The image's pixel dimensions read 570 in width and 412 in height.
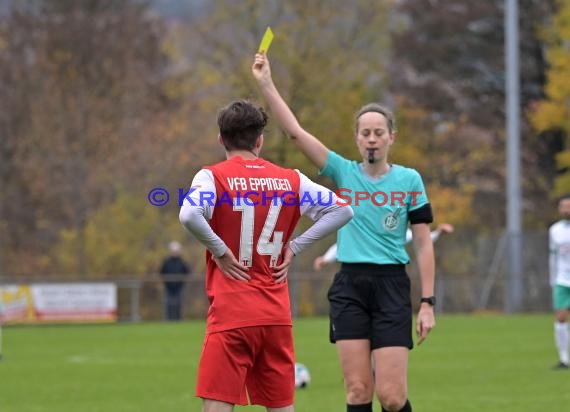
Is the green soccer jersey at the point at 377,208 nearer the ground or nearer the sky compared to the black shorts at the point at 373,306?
nearer the sky

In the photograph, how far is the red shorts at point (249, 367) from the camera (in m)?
6.27

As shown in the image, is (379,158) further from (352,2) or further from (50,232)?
(50,232)

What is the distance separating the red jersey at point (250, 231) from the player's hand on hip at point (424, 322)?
1.43 meters

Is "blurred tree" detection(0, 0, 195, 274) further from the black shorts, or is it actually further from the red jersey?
the red jersey

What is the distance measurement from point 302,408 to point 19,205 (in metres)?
31.1

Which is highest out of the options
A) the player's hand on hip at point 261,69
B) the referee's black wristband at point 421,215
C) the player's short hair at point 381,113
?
the player's hand on hip at point 261,69

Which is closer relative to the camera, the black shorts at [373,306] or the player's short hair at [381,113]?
the black shorts at [373,306]

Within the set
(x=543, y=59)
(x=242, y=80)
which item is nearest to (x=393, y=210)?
(x=242, y=80)

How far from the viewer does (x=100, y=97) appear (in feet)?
131

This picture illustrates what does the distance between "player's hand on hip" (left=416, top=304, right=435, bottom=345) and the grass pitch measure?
139 inches

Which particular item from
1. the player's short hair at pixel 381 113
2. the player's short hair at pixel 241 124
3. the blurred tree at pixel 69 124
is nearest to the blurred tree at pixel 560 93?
the blurred tree at pixel 69 124

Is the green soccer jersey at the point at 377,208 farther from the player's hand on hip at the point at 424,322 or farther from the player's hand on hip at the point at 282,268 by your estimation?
the player's hand on hip at the point at 282,268

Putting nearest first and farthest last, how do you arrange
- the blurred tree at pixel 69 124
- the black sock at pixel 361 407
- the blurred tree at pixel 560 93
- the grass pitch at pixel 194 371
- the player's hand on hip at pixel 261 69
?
the player's hand on hip at pixel 261 69
the black sock at pixel 361 407
the grass pitch at pixel 194 371
the blurred tree at pixel 560 93
the blurred tree at pixel 69 124

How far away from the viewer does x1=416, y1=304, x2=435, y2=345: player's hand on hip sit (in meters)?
7.59
